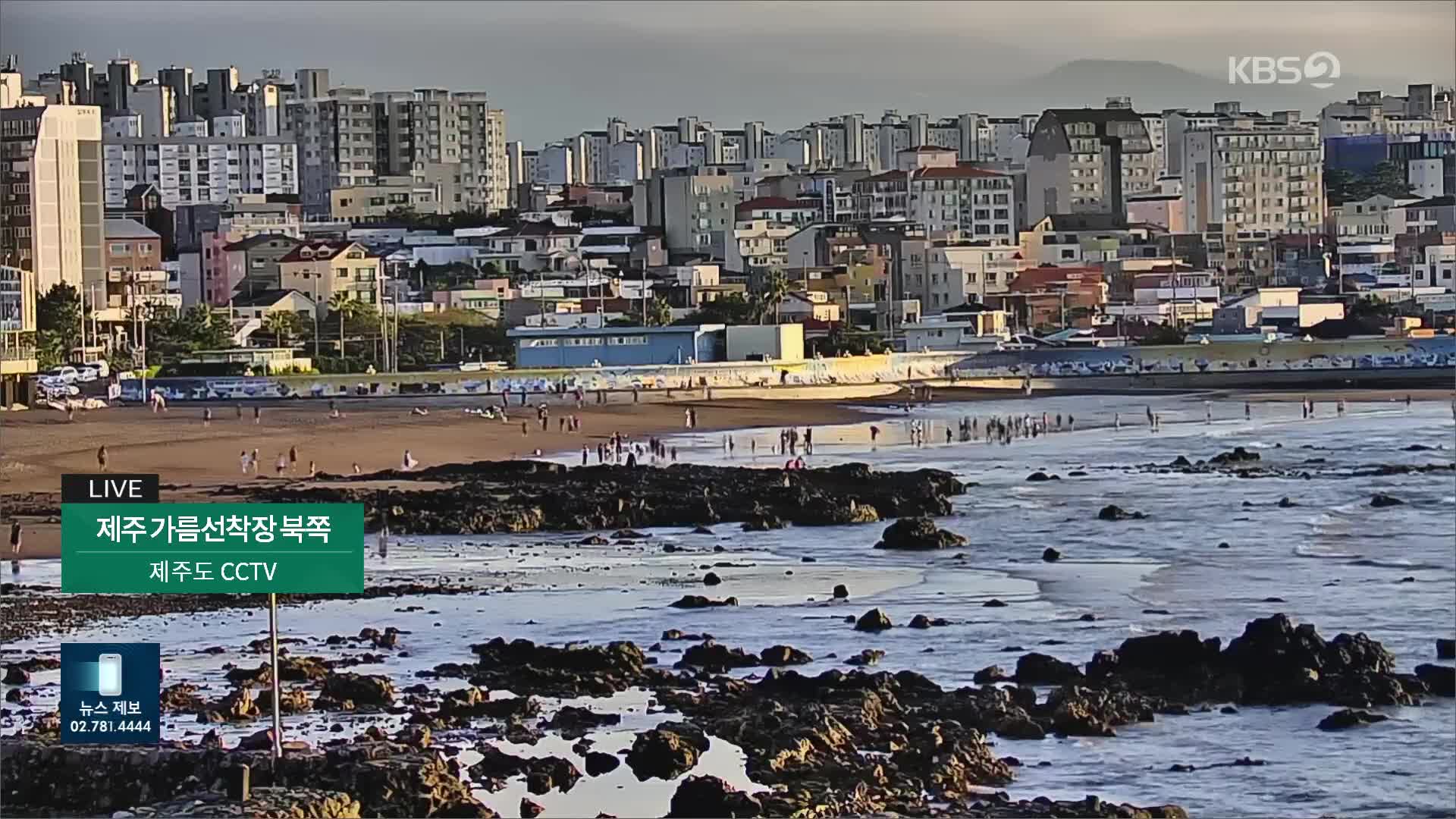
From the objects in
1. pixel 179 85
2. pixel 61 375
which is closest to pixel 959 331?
pixel 61 375

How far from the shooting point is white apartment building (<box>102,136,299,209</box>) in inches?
969

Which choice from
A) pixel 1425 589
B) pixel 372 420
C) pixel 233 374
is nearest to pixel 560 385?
pixel 233 374

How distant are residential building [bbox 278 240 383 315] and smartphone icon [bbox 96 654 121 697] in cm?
1847

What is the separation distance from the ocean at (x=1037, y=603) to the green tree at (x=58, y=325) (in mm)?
4329

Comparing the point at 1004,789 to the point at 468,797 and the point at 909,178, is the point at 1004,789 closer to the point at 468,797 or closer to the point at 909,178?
the point at 468,797

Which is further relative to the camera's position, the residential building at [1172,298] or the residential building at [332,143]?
the residential building at [1172,298]

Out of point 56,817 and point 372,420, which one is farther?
point 372,420

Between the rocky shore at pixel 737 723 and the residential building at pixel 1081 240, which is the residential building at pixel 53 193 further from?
the residential building at pixel 1081 240

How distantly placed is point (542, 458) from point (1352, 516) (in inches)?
142

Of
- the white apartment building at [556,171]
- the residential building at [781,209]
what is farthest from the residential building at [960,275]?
the white apartment building at [556,171]

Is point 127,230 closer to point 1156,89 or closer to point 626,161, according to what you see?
point 626,161

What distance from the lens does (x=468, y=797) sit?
17.1 ft

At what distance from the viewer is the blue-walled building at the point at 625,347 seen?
18.6m
